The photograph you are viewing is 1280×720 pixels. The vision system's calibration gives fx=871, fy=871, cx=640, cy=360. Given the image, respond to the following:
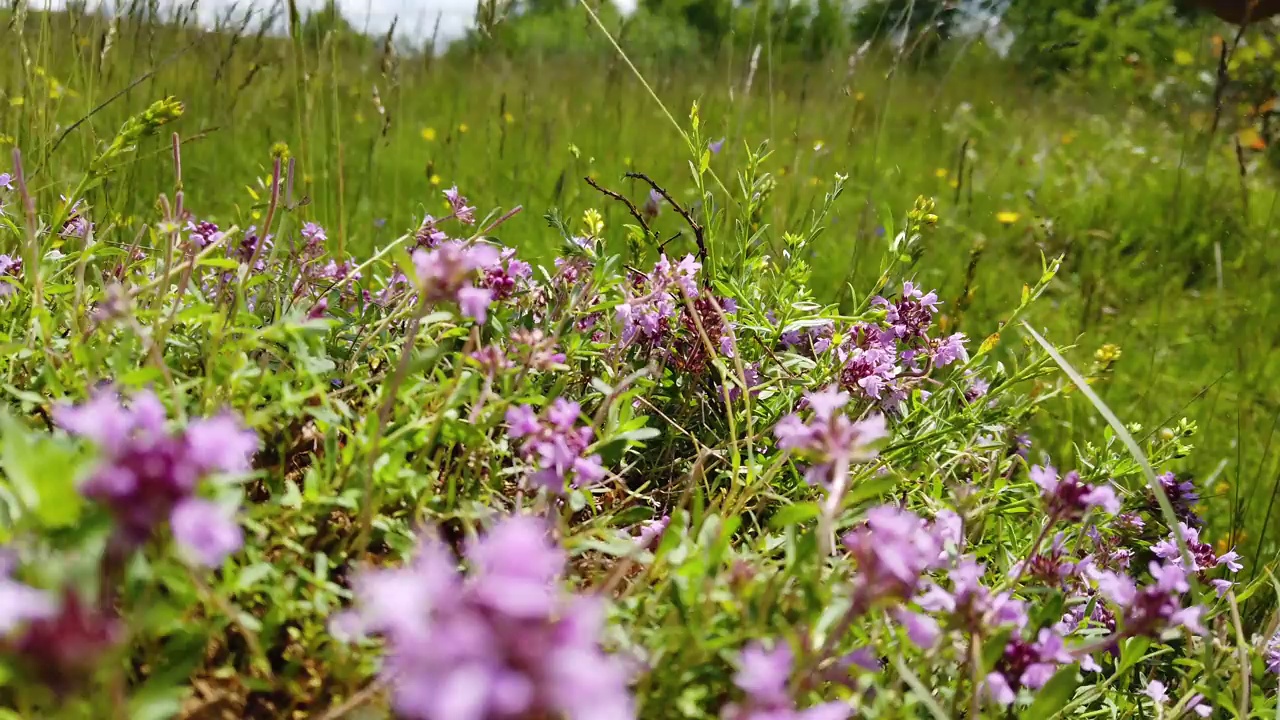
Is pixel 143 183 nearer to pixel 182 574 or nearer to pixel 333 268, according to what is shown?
pixel 333 268

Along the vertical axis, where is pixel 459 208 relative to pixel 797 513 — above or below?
above

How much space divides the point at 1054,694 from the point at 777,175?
325 centimetres

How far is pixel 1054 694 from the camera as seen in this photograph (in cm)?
87

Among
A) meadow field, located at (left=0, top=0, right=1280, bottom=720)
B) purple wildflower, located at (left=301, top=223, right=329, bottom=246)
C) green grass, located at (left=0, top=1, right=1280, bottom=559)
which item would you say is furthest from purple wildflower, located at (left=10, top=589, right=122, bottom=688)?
green grass, located at (left=0, top=1, right=1280, bottom=559)

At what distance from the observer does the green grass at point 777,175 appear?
84.5 inches

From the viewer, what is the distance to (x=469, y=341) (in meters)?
0.94

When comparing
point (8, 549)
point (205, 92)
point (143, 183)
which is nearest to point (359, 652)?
point (8, 549)

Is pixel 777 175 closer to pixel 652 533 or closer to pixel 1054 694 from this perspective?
pixel 652 533

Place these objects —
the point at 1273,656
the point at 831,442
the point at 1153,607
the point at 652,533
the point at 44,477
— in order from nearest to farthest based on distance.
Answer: the point at 44,477 → the point at 831,442 → the point at 1153,607 → the point at 652,533 → the point at 1273,656

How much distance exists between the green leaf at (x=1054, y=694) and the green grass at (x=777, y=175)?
0.77 metres

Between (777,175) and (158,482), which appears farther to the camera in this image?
(777,175)

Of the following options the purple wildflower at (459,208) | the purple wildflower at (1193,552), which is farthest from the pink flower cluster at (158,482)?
the purple wildflower at (1193,552)

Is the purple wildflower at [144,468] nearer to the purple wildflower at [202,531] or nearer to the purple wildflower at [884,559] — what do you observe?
the purple wildflower at [202,531]

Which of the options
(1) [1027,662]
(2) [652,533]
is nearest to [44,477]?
(2) [652,533]
